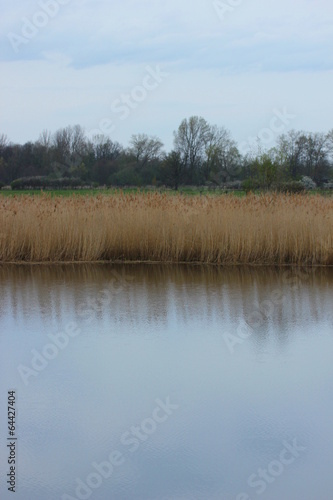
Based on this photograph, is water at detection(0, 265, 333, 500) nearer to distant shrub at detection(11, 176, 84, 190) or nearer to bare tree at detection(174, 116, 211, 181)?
distant shrub at detection(11, 176, 84, 190)

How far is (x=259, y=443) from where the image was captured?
4148 millimetres

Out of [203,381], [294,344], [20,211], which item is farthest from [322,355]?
[20,211]

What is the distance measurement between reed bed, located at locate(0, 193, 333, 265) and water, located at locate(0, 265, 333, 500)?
2.78 metres

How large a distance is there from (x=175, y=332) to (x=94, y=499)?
328 centimetres

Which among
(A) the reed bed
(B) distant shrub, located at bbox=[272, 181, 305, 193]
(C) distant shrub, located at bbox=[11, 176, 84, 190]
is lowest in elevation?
(A) the reed bed

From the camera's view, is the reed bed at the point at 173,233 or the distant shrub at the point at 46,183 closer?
the reed bed at the point at 173,233

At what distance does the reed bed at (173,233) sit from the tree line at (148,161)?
1868 centimetres

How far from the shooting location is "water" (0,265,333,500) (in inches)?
146

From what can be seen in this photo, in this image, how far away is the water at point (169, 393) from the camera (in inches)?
146

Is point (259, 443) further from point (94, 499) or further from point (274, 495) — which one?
point (94, 499)

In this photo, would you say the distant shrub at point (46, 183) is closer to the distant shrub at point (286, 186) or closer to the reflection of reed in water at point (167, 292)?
the distant shrub at point (286, 186)

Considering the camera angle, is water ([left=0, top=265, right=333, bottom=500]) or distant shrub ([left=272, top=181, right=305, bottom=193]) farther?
distant shrub ([left=272, top=181, right=305, bottom=193])

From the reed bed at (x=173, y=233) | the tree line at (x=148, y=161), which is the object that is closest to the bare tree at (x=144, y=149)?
the tree line at (x=148, y=161)

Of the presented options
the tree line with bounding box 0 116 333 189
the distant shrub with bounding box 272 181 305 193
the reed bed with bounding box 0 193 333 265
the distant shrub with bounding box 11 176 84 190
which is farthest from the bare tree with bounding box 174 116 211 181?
the reed bed with bounding box 0 193 333 265
